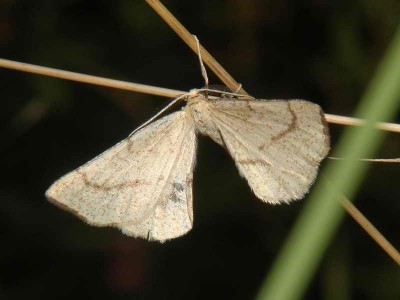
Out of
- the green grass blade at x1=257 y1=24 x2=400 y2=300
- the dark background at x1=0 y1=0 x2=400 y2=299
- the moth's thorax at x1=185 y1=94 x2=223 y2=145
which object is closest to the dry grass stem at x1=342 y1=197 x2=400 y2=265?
the moth's thorax at x1=185 y1=94 x2=223 y2=145

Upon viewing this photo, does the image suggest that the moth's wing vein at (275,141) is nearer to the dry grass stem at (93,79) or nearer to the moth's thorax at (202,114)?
the moth's thorax at (202,114)

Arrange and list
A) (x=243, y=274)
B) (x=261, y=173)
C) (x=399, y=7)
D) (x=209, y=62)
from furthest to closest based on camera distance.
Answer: (x=243, y=274), (x=399, y=7), (x=261, y=173), (x=209, y=62)

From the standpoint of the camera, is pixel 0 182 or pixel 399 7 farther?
pixel 0 182

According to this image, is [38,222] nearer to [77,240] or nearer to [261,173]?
[77,240]

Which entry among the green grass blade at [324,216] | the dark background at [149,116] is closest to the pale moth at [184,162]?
the green grass blade at [324,216]

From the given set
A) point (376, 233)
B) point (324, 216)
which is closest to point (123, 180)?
point (376, 233)

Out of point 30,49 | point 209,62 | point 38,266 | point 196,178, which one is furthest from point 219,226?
point 209,62

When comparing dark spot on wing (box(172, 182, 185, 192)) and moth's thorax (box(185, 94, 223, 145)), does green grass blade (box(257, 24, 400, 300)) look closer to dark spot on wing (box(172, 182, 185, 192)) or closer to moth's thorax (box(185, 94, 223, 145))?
moth's thorax (box(185, 94, 223, 145))

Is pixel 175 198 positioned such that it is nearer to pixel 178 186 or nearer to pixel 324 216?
pixel 178 186
